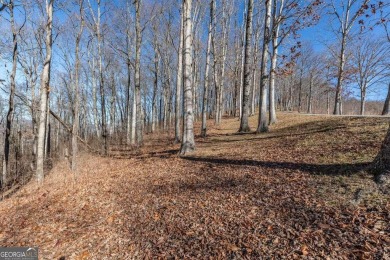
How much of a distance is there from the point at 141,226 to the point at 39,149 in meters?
7.22

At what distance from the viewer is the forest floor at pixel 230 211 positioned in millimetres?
2900

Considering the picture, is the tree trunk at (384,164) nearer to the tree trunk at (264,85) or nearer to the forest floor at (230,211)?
the forest floor at (230,211)

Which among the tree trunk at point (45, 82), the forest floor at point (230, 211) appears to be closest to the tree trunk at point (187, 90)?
the forest floor at point (230, 211)

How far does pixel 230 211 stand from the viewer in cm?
386

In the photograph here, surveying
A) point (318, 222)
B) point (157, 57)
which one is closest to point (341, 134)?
point (318, 222)

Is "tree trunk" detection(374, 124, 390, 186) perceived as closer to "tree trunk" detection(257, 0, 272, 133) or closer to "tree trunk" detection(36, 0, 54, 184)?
"tree trunk" detection(257, 0, 272, 133)

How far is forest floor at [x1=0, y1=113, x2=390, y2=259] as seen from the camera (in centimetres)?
290

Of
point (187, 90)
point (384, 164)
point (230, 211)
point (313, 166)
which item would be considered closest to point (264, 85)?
point (187, 90)

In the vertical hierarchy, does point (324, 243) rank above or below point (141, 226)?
above

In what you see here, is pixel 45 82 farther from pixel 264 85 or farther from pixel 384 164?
pixel 384 164

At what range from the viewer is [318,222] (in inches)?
123

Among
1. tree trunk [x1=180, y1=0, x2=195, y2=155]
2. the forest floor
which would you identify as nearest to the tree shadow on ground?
the forest floor

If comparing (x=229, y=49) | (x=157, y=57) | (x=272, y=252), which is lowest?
(x=272, y=252)

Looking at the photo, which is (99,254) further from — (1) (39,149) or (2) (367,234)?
(1) (39,149)
